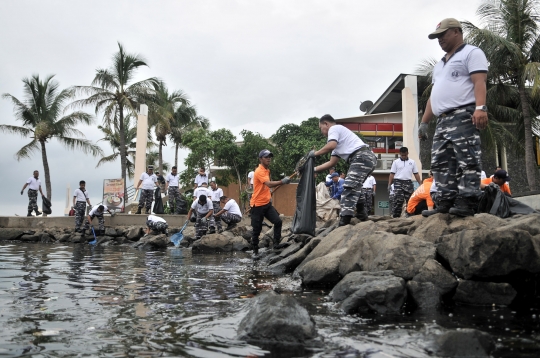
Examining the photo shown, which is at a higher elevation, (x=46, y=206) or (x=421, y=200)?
(x=46, y=206)

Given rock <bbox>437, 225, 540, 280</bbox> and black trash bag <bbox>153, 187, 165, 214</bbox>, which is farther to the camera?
black trash bag <bbox>153, 187, 165, 214</bbox>

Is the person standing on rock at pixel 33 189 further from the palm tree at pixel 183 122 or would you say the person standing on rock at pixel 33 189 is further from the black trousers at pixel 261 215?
the palm tree at pixel 183 122

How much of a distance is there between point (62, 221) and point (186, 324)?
19.2m

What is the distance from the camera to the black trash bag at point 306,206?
7.37 meters

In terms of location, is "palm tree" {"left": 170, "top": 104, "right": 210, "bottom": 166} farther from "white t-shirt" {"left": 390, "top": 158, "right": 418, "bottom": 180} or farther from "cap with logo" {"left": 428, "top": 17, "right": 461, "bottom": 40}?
"cap with logo" {"left": 428, "top": 17, "right": 461, "bottom": 40}

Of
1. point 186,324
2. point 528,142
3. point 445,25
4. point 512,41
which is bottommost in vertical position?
point 186,324

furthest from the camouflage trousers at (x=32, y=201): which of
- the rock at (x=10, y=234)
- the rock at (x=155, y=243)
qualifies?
the rock at (x=155, y=243)

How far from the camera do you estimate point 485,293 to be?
402cm

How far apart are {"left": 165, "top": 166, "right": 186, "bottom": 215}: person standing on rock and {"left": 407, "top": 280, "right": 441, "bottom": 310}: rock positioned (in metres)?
15.7

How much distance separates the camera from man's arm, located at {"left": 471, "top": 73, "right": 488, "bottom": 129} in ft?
15.4

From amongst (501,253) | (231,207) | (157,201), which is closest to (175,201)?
(157,201)

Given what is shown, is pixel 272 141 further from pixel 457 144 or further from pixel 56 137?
pixel 457 144

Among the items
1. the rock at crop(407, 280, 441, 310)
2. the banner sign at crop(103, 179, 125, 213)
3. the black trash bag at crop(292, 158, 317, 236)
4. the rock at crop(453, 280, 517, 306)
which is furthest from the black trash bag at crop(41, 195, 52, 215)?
the rock at crop(453, 280, 517, 306)

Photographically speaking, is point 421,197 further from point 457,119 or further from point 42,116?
point 42,116
